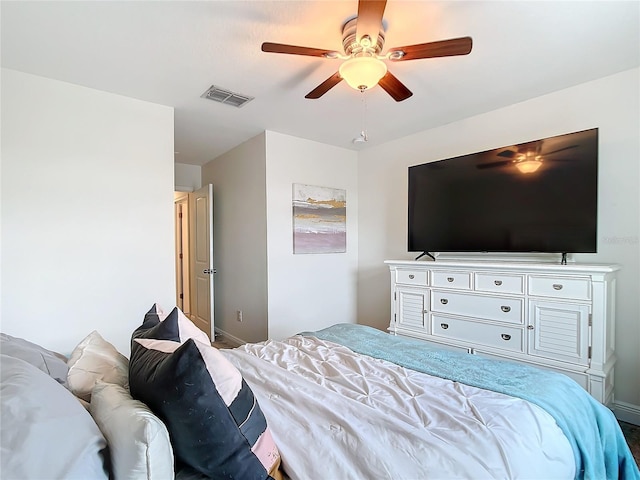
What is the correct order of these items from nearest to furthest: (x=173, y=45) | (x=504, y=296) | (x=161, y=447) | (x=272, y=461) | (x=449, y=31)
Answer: (x=161, y=447), (x=272, y=461), (x=449, y=31), (x=173, y=45), (x=504, y=296)

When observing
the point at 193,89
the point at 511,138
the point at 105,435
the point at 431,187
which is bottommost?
the point at 105,435

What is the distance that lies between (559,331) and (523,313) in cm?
24

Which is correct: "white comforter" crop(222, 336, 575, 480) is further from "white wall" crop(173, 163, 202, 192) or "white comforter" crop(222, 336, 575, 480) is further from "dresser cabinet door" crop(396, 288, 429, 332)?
"white wall" crop(173, 163, 202, 192)

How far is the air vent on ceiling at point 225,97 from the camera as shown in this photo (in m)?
2.65

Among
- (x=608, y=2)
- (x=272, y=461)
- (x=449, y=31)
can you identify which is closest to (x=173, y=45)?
(x=449, y=31)

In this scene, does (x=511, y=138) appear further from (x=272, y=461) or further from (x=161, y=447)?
(x=161, y=447)

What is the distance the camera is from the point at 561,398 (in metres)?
1.30

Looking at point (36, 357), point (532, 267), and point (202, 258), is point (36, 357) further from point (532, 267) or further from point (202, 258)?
point (202, 258)

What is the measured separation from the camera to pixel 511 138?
299cm

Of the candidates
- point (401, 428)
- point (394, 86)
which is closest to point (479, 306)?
point (394, 86)

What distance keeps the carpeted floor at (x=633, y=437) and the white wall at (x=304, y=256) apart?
2700 millimetres

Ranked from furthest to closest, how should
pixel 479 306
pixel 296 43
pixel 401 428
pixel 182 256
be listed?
pixel 182 256, pixel 479 306, pixel 296 43, pixel 401 428

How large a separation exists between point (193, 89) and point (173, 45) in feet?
1.88

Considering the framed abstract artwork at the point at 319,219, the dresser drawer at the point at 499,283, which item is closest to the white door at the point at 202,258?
the framed abstract artwork at the point at 319,219
